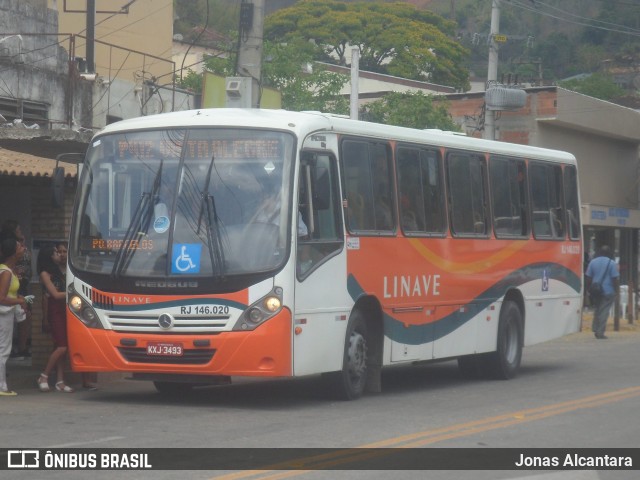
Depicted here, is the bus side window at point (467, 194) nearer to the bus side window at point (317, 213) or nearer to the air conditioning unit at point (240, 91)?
the bus side window at point (317, 213)

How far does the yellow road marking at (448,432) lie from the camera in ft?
28.1

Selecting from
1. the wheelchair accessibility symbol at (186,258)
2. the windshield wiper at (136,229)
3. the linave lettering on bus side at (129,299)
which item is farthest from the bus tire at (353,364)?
the windshield wiper at (136,229)

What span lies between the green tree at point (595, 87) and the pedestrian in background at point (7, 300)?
64.7 m

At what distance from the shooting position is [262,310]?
38.9ft

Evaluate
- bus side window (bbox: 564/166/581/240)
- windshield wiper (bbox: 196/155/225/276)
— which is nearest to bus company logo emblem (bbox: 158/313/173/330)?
windshield wiper (bbox: 196/155/225/276)

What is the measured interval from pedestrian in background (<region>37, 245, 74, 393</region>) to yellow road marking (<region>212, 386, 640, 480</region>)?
15.4 feet

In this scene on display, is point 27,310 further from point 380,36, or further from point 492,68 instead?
point 380,36

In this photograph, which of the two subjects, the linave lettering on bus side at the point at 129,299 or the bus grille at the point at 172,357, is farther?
the linave lettering on bus side at the point at 129,299

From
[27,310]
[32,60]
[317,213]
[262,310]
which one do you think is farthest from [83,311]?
[32,60]

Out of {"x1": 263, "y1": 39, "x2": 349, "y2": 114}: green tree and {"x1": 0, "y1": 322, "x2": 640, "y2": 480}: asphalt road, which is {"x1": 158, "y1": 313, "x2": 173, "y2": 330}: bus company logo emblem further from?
{"x1": 263, "y1": 39, "x2": 349, "y2": 114}: green tree

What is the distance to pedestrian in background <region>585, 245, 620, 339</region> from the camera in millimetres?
25406

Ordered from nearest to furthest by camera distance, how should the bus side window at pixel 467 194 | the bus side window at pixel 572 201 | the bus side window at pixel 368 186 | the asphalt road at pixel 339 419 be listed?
the asphalt road at pixel 339 419, the bus side window at pixel 368 186, the bus side window at pixel 467 194, the bus side window at pixel 572 201

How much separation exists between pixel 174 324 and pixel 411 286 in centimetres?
342

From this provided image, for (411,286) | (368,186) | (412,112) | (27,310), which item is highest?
(412,112)
